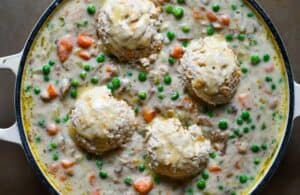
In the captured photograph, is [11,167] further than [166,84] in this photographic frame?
Yes

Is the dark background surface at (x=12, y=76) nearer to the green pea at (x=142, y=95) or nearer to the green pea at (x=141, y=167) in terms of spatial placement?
the green pea at (x=141, y=167)

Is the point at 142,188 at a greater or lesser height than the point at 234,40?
lesser

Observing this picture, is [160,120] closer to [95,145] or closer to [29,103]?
[95,145]

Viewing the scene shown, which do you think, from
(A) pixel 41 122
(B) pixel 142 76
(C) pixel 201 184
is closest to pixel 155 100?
(B) pixel 142 76

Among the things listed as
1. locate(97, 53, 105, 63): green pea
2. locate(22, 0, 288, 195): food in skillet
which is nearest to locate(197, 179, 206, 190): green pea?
locate(22, 0, 288, 195): food in skillet

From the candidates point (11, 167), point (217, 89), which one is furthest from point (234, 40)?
point (11, 167)

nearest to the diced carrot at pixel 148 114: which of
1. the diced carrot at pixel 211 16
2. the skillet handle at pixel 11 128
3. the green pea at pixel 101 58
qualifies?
the green pea at pixel 101 58
